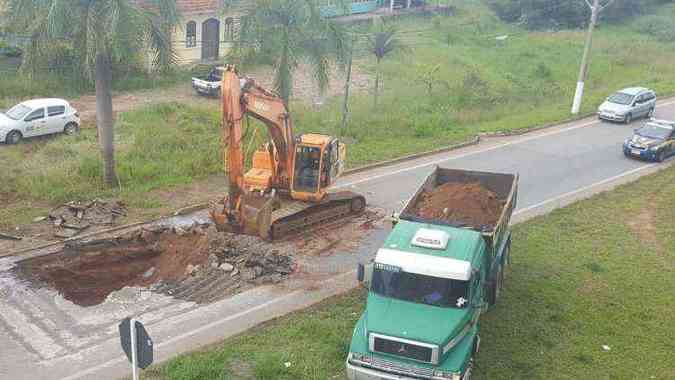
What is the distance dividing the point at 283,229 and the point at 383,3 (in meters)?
43.0

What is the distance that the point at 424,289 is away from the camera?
13.1m

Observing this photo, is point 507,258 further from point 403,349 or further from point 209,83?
point 209,83

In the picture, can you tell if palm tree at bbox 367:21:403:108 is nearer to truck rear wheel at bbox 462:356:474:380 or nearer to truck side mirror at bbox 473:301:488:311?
truck side mirror at bbox 473:301:488:311

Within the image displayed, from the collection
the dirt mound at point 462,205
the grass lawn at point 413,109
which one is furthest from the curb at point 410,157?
the dirt mound at point 462,205

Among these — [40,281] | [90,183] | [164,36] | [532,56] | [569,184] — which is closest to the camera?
[40,281]

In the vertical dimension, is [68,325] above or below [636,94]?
below

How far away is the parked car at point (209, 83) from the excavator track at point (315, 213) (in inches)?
597

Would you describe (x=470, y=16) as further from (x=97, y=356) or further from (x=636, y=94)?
(x=97, y=356)

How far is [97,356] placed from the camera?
14.1m

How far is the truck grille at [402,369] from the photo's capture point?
40.5ft

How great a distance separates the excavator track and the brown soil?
2161 mm

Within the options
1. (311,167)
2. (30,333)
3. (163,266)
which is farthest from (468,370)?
(311,167)

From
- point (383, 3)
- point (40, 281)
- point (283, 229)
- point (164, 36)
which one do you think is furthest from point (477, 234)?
point (383, 3)

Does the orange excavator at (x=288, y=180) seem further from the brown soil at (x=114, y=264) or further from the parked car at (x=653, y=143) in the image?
the parked car at (x=653, y=143)
